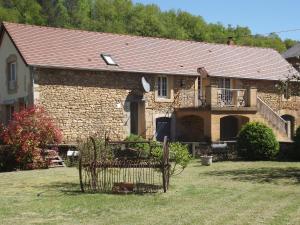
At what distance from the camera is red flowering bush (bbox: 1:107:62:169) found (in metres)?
19.5

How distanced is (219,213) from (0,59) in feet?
67.9

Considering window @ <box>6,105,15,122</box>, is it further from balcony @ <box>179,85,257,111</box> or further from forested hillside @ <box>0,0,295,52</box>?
forested hillside @ <box>0,0,295,52</box>

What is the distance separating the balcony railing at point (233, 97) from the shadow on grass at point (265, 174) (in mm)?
8829

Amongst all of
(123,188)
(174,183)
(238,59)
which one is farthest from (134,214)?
A: (238,59)

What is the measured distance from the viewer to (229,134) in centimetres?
2939

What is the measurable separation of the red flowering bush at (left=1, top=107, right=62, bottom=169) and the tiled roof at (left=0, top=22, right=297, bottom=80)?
141 inches

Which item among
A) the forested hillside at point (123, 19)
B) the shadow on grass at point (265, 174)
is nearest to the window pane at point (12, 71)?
the shadow on grass at point (265, 174)

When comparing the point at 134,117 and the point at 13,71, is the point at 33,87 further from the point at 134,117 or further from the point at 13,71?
the point at 134,117

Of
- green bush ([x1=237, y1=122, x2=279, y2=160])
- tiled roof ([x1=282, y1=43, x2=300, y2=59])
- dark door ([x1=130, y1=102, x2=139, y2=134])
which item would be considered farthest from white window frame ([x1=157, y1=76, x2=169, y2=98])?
tiled roof ([x1=282, y1=43, x2=300, y2=59])

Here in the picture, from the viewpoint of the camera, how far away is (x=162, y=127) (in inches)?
1078

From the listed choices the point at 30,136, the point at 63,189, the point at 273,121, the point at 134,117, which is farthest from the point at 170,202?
the point at 273,121

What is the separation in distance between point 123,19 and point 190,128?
49.2 m

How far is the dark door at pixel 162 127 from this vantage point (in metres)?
27.2

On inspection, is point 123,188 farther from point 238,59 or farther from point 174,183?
point 238,59
